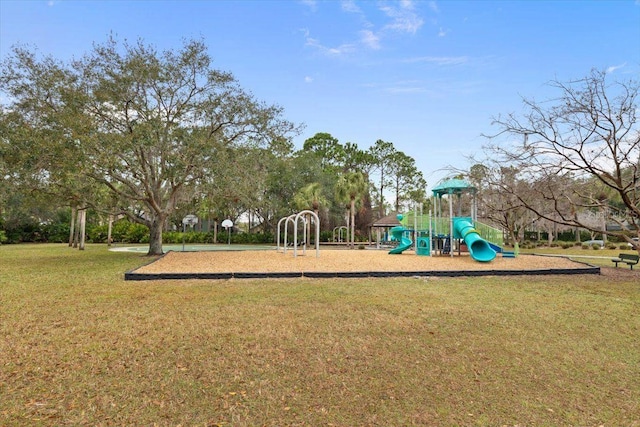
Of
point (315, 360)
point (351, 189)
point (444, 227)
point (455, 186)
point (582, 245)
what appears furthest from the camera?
point (351, 189)

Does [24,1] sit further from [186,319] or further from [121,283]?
[186,319]

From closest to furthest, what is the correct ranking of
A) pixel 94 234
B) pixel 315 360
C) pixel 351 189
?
pixel 315 360
pixel 351 189
pixel 94 234

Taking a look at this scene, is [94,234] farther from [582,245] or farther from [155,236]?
[582,245]

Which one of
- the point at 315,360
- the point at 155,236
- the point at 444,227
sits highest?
the point at 444,227

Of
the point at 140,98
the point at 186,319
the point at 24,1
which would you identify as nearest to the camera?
the point at 186,319

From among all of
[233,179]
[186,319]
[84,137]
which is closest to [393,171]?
[233,179]

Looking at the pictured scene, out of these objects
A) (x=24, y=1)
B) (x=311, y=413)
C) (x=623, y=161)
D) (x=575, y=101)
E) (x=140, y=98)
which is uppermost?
(x=24, y=1)

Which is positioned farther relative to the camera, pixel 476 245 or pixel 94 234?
pixel 94 234

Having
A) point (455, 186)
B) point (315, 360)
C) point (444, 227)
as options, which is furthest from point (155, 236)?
point (315, 360)

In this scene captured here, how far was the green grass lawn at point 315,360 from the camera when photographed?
293cm

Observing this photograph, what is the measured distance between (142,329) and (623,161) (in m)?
12.5

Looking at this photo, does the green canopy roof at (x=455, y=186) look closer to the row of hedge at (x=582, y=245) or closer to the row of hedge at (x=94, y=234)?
the row of hedge at (x=582, y=245)

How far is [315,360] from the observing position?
391 centimetres

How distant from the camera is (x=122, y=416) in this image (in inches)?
111
